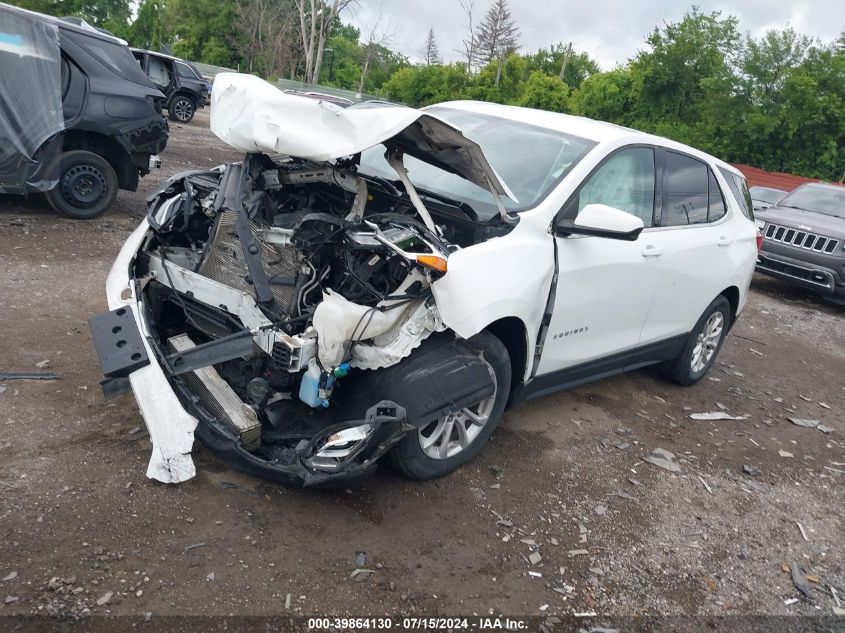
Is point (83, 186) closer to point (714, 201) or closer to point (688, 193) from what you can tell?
point (688, 193)

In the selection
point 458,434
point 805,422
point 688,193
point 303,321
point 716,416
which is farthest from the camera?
point 805,422

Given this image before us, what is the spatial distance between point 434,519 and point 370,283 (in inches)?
47.2

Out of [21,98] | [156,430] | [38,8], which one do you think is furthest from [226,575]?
[38,8]

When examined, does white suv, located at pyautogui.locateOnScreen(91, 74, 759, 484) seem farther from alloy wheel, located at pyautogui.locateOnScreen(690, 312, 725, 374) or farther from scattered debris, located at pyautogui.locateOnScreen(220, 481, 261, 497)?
alloy wheel, located at pyautogui.locateOnScreen(690, 312, 725, 374)

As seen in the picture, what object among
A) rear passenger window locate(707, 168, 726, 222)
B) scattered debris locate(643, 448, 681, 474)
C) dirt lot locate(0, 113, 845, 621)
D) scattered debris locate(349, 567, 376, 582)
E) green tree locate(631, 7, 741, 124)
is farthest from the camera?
green tree locate(631, 7, 741, 124)

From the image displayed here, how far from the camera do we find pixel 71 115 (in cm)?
717

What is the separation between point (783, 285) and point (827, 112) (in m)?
15.0

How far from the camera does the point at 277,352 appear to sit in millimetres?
3137

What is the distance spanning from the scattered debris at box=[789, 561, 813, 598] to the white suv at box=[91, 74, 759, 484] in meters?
1.55

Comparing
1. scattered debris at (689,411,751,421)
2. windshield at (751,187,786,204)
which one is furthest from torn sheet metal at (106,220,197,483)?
windshield at (751,187,786,204)

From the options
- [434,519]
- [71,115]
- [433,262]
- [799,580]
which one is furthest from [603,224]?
[71,115]

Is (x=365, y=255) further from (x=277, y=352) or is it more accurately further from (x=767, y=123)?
(x=767, y=123)

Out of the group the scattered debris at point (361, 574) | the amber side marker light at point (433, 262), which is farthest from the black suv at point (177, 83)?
the scattered debris at point (361, 574)

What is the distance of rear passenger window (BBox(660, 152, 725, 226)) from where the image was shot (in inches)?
190
